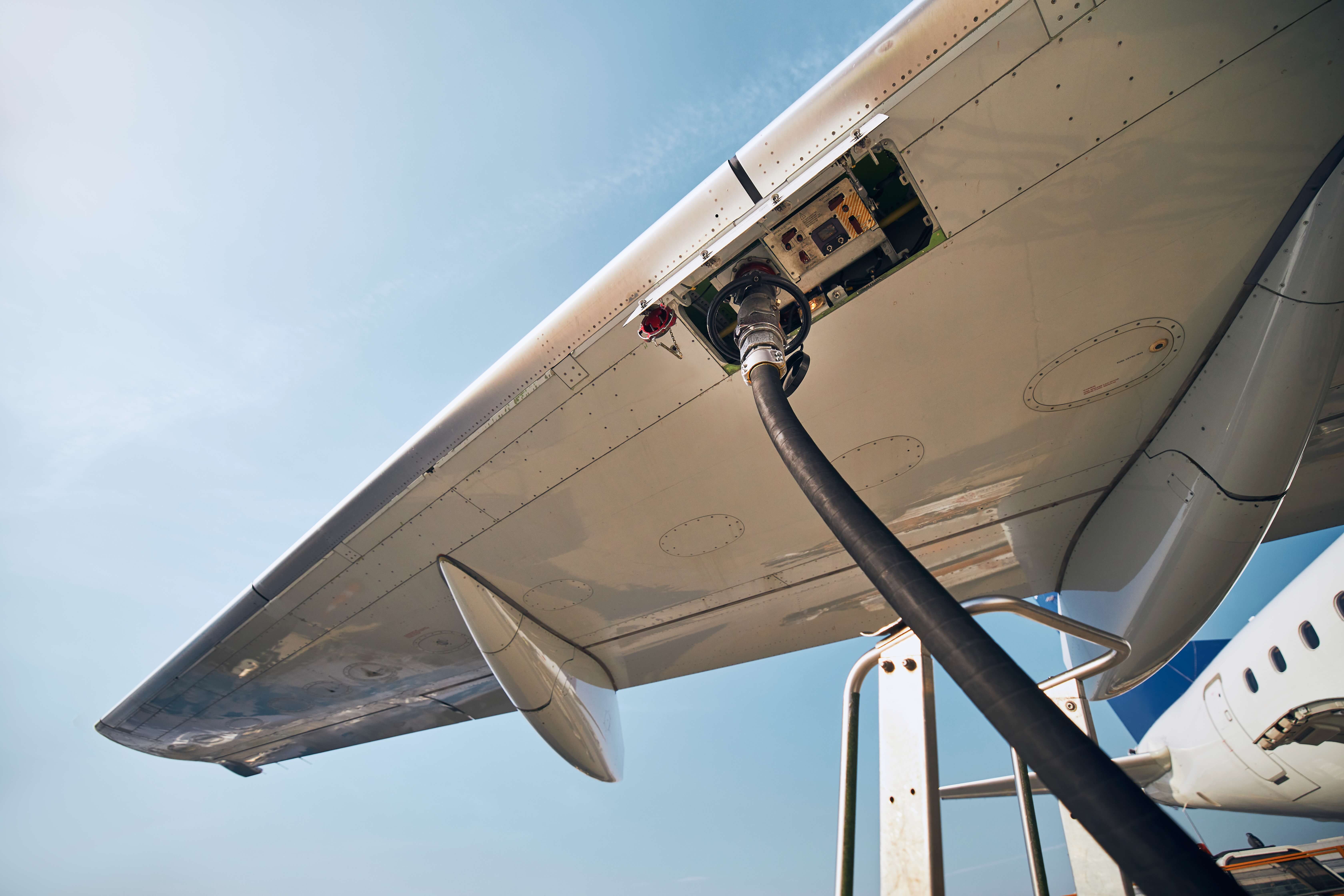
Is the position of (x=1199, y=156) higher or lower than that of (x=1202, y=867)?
higher

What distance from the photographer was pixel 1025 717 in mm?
987

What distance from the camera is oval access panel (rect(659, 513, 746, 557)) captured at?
3588 millimetres

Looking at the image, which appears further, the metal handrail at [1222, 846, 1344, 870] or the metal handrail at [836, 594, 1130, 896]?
the metal handrail at [1222, 846, 1344, 870]

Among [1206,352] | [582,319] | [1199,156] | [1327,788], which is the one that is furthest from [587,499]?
[1327,788]

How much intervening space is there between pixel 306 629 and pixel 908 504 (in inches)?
190

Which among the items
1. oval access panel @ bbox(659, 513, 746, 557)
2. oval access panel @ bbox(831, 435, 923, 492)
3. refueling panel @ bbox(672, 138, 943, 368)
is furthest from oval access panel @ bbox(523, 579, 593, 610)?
refueling panel @ bbox(672, 138, 943, 368)

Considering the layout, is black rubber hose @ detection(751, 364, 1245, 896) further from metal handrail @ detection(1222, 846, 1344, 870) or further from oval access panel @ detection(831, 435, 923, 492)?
metal handrail @ detection(1222, 846, 1344, 870)

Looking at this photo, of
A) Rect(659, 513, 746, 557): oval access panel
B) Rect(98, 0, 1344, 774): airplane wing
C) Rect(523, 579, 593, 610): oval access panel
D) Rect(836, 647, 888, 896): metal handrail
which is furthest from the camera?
Rect(523, 579, 593, 610): oval access panel

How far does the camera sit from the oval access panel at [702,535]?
359cm

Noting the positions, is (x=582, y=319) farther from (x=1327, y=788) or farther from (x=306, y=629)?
(x=1327, y=788)

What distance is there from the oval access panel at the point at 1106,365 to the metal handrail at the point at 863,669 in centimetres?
160

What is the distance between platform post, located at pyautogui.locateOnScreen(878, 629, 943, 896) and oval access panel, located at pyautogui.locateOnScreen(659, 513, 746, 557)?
2.09 meters

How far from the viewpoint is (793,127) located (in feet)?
6.63

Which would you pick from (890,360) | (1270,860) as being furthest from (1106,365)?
(1270,860)
